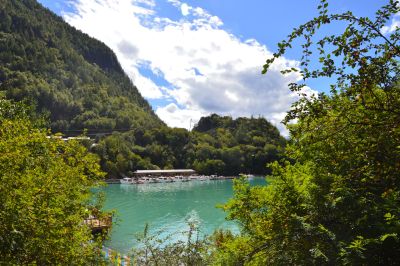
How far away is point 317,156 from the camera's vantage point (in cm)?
623

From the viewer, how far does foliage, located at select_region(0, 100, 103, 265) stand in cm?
486

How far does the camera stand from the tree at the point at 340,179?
3.59 metres

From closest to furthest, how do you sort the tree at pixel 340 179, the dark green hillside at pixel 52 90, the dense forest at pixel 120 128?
the tree at pixel 340 179
the dense forest at pixel 120 128
the dark green hillside at pixel 52 90

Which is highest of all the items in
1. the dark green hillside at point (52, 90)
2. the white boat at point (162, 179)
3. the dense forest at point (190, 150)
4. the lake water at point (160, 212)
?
the dark green hillside at point (52, 90)

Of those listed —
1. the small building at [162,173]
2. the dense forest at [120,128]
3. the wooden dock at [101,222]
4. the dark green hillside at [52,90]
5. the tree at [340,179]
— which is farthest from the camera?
the dark green hillside at [52,90]

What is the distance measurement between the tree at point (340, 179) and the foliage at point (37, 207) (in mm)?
3134

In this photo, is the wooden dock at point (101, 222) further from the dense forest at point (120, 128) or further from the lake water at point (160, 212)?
the dense forest at point (120, 128)

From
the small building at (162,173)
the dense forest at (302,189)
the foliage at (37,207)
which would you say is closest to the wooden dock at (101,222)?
the dense forest at (302,189)

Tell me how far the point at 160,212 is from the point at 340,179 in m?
53.9

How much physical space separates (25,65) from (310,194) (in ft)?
614

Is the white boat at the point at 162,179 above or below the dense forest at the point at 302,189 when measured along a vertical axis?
below

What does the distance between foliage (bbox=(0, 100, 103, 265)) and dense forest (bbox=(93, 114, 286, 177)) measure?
109862 millimetres

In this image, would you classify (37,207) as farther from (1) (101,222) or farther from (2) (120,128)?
(2) (120,128)

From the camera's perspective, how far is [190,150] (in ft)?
470
